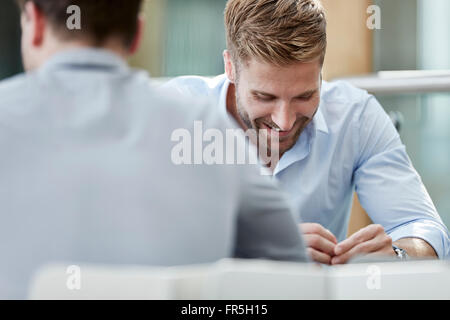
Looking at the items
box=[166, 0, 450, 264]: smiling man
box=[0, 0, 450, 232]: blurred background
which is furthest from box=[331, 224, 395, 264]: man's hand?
box=[0, 0, 450, 232]: blurred background

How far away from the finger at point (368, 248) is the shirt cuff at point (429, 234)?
0.89 feet

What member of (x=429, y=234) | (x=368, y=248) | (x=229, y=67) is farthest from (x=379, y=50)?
(x=368, y=248)

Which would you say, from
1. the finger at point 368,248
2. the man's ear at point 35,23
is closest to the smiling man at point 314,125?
the finger at point 368,248

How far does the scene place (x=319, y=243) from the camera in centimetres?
156

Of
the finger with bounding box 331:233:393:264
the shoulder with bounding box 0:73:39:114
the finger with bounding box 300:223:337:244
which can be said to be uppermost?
the shoulder with bounding box 0:73:39:114

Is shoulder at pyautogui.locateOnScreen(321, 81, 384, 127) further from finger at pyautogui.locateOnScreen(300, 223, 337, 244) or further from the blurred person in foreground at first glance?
the blurred person in foreground

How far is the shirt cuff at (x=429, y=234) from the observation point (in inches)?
75.0

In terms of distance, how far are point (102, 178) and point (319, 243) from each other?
76 cm

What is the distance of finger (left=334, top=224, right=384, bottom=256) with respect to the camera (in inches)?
63.4

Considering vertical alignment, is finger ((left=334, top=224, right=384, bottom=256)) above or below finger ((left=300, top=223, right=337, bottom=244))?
below

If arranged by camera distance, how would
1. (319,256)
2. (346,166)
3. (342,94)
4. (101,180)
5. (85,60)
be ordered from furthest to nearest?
(342,94) → (346,166) → (319,256) → (85,60) → (101,180)

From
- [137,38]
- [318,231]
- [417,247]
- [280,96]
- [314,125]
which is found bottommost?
[417,247]

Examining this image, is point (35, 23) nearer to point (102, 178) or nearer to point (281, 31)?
point (102, 178)

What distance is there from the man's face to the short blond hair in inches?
1.3
